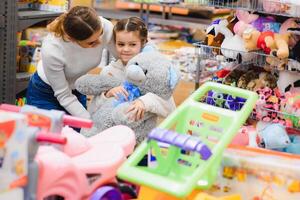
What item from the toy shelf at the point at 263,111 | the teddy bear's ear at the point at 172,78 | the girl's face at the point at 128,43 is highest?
the girl's face at the point at 128,43

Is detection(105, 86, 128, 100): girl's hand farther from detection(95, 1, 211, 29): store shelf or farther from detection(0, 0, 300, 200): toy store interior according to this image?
detection(95, 1, 211, 29): store shelf

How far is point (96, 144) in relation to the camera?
1.87m

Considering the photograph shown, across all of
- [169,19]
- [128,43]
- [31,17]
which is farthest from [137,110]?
[169,19]

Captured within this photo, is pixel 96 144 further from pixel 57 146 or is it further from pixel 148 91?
pixel 148 91

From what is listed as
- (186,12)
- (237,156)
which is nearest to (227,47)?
(237,156)

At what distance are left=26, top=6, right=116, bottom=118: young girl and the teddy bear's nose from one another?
295 millimetres

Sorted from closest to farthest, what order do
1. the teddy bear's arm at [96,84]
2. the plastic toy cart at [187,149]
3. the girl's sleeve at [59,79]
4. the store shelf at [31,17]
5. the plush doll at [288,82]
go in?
the plastic toy cart at [187,149] < the teddy bear's arm at [96,84] < the girl's sleeve at [59,79] < the plush doll at [288,82] < the store shelf at [31,17]

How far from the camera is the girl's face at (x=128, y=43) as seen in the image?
95.4 inches

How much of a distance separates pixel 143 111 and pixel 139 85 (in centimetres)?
12

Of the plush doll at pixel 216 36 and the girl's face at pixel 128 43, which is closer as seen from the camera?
the girl's face at pixel 128 43

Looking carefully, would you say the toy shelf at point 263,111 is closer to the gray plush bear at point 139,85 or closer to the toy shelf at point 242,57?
the toy shelf at point 242,57

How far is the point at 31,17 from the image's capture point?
3270mm

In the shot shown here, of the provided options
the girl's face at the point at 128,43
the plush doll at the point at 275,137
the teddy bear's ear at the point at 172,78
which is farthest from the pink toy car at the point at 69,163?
the plush doll at the point at 275,137

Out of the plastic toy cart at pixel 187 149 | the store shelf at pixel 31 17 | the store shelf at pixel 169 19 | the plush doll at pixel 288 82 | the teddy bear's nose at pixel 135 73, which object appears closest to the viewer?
the plastic toy cart at pixel 187 149
